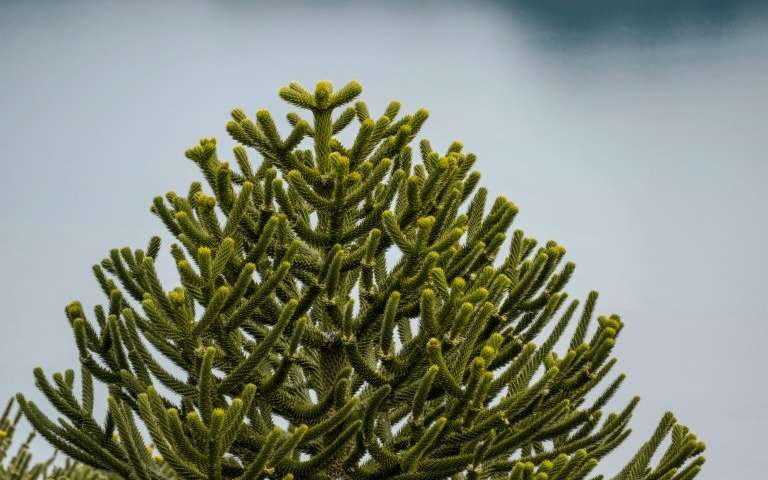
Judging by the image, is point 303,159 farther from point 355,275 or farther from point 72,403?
point 72,403

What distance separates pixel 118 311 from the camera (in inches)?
271

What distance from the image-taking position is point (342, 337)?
22.0 ft

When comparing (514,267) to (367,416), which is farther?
(514,267)

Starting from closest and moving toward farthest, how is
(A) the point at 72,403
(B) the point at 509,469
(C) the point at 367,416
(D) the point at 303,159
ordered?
(C) the point at 367,416, (A) the point at 72,403, (B) the point at 509,469, (D) the point at 303,159

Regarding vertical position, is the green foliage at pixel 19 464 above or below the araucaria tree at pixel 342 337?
below

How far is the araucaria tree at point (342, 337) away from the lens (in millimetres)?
6164

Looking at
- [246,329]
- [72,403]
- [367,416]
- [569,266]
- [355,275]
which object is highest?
[569,266]

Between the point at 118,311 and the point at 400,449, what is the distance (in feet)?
6.99

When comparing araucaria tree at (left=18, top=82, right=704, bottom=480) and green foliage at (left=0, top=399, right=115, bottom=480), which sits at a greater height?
araucaria tree at (left=18, top=82, right=704, bottom=480)

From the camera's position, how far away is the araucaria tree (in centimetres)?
616

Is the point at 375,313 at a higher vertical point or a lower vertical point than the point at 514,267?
lower

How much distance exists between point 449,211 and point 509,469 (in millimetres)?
1884

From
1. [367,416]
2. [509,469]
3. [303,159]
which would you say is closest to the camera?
[367,416]

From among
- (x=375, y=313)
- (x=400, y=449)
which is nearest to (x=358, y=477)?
(x=400, y=449)
